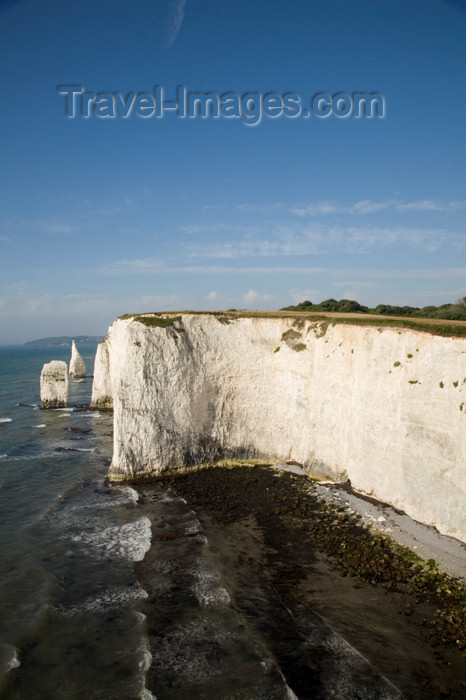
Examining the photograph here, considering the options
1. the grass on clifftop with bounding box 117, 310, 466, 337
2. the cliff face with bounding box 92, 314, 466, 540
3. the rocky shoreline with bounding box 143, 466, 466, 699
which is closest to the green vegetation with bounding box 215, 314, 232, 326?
the grass on clifftop with bounding box 117, 310, 466, 337

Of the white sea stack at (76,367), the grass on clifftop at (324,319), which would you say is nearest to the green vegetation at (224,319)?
the grass on clifftop at (324,319)

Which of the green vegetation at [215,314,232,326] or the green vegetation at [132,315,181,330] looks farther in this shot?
the green vegetation at [215,314,232,326]

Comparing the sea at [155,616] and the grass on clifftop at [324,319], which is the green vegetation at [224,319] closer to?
the grass on clifftop at [324,319]

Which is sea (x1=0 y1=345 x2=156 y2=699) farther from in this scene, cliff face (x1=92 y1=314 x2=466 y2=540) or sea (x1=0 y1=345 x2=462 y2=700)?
cliff face (x1=92 y1=314 x2=466 y2=540)

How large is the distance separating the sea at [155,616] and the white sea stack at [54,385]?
2746 cm

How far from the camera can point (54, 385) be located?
48344 mm

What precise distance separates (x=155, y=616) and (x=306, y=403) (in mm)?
15079

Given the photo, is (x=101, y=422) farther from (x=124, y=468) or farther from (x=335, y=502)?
(x=335, y=502)

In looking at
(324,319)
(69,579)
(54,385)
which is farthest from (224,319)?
(54,385)

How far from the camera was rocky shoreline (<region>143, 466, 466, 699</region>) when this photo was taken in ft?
37.4

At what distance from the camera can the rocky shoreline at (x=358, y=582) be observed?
37.4ft

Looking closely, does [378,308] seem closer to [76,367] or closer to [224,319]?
[224,319]

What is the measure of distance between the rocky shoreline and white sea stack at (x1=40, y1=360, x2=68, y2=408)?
105 ft

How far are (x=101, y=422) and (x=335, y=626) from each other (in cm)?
3313
